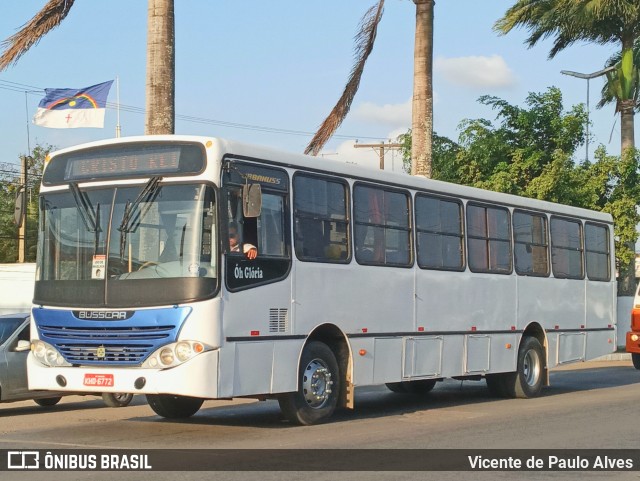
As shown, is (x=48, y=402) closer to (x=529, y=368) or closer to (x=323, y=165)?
(x=323, y=165)

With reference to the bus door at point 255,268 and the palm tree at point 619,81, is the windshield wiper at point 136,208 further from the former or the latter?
the palm tree at point 619,81

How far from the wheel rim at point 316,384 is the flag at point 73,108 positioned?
26239 millimetres

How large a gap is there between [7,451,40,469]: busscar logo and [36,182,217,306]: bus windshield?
204 cm

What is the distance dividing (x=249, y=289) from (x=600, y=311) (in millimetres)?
10905

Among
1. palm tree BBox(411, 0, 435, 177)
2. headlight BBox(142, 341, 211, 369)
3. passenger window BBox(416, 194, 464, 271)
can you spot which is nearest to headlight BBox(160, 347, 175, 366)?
headlight BBox(142, 341, 211, 369)

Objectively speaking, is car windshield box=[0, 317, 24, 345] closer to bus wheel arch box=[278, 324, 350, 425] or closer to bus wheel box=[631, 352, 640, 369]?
bus wheel arch box=[278, 324, 350, 425]

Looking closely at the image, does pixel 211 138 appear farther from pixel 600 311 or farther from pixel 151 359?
pixel 600 311

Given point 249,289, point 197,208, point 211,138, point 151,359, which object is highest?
point 211,138

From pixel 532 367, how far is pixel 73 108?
79.9 ft

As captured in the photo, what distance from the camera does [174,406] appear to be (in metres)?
14.4

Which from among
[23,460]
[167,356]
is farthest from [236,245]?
[23,460]

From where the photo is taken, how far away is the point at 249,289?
12438 millimetres

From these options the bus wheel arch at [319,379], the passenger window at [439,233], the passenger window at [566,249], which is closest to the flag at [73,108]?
the passenger window at [566,249]
